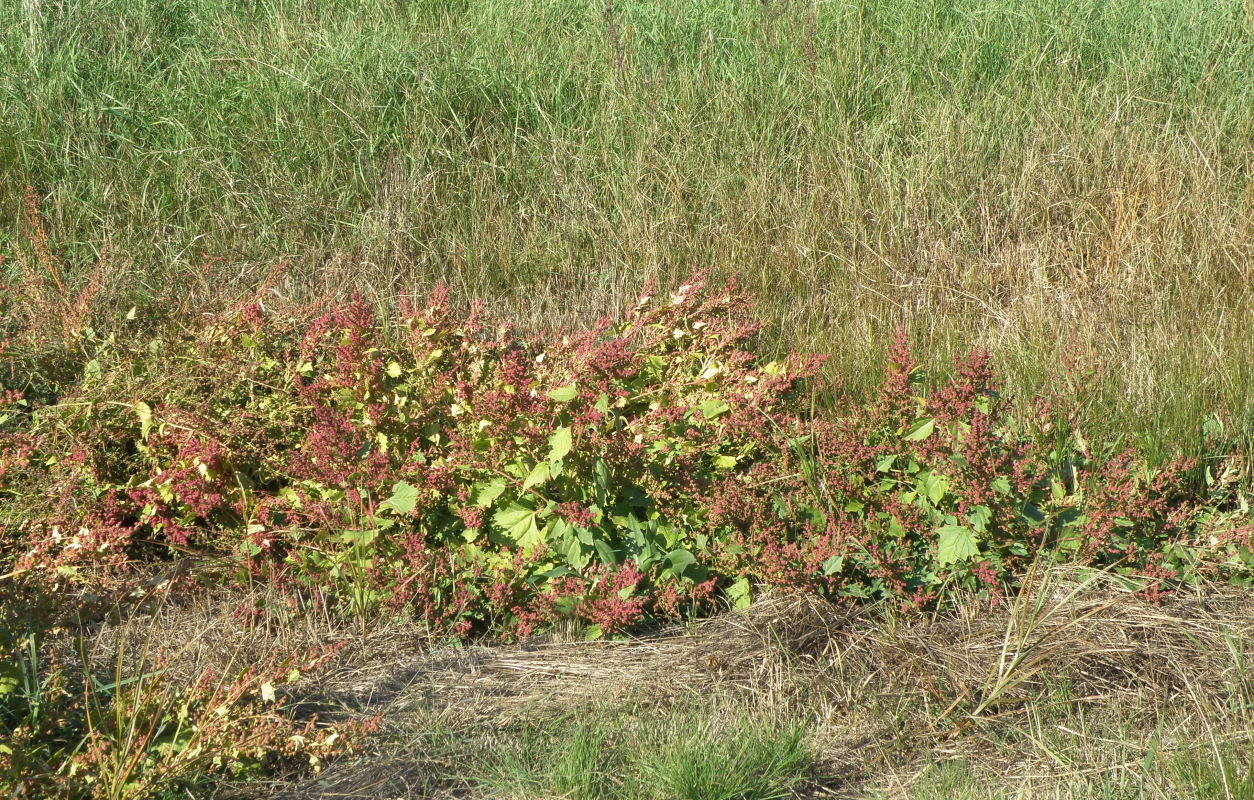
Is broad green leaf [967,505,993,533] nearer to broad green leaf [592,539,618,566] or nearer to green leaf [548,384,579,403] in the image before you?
broad green leaf [592,539,618,566]

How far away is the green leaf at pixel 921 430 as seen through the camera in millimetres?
2984

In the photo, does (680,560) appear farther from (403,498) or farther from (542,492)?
(403,498)

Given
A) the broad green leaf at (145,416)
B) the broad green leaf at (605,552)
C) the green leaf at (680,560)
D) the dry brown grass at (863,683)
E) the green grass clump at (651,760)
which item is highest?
the broad green leaf at (145,416)

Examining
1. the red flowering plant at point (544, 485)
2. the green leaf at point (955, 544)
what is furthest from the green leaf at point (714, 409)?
the green leaf at point (955, 544)

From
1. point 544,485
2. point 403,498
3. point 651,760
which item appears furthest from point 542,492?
point 651,760

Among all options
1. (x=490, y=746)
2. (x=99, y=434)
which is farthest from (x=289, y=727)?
(x=99, y=434)

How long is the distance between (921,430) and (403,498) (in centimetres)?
144

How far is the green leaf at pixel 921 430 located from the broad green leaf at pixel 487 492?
3.77 feet

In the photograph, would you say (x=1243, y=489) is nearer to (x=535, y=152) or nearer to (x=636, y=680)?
(x=636, y=680)

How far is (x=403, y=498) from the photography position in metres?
2.91

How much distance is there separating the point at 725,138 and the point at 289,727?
3.20 m

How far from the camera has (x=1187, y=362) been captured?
3613 millimetres

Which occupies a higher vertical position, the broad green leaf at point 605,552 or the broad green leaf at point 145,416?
the broad green leaf at point 145,416

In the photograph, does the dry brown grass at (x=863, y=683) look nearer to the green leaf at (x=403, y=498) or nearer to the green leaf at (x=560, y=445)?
the green leaf at (x=403, y=498)
